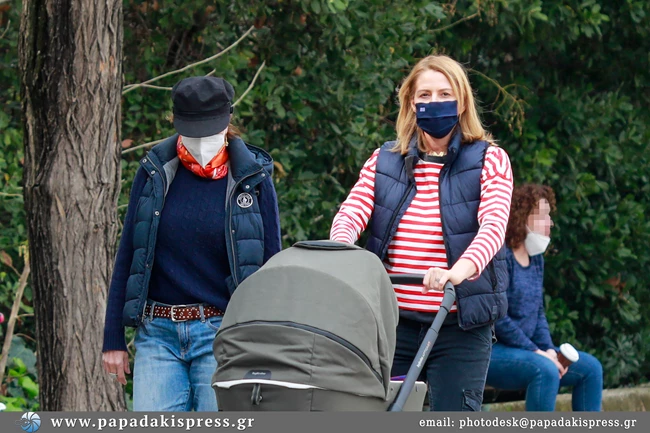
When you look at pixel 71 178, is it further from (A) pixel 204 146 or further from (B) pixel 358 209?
(B) pixel 358 209

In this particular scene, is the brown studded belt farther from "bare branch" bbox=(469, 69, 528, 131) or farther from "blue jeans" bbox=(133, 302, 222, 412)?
"bare branch" bbox=(469, 69, 528, 131)

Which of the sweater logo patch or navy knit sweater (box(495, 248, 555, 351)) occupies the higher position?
the sweater logo patch

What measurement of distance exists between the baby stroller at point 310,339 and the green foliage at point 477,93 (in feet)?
11.2

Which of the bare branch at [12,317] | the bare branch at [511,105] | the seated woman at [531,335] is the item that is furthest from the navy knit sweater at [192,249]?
the bare branch at [511,105]

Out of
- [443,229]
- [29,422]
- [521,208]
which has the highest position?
[443,229]

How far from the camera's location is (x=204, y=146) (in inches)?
159

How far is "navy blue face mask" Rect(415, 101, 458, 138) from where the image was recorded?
13.7 feet

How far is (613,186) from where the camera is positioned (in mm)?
9664

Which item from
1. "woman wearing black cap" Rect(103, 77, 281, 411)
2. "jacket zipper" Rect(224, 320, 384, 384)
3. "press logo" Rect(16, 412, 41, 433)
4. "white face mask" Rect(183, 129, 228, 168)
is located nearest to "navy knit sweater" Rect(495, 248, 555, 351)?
"woman wearing black cap" Rect(103, 77, 281, 411)

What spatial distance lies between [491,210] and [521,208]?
2998mm

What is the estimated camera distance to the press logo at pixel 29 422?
13.9ft

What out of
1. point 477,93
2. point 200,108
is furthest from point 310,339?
point 477,93

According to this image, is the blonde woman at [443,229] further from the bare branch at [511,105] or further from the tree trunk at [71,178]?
the bare branch at [511,105]

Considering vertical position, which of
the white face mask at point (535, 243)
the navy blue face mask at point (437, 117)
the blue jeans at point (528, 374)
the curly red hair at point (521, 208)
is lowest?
the blue jeans at point (528, 374)
